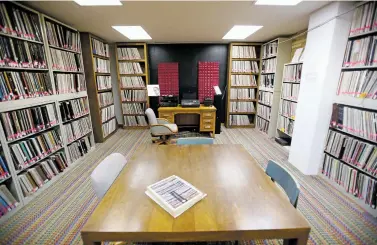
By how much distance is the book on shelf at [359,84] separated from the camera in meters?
1.78

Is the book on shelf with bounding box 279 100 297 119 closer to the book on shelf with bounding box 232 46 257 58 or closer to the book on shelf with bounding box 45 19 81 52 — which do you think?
the book on shelf with bounding box 232 46 257 58

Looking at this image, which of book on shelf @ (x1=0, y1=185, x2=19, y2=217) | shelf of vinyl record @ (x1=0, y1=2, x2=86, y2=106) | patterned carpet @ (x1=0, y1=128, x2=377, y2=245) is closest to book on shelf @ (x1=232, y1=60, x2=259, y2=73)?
patterned carpet @ (x1=0, y1=128, x2=377, y2=245)

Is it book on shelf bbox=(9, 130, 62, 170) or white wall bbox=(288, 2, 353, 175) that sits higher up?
white wall bbox=(288, 2, 353, 175)

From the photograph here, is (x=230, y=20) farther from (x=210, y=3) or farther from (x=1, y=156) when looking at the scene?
(x=1, y=156)

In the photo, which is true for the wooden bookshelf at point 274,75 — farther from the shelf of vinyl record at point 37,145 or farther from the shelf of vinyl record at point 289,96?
the shelf of vinyl record at point 37,145

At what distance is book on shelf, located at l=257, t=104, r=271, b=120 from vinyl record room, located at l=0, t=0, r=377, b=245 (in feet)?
0.56

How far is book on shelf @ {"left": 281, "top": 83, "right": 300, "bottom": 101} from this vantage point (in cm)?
312

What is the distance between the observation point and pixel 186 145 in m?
1.86

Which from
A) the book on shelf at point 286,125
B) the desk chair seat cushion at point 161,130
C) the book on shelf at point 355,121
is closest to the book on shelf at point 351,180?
the book on shelf at point 355,121

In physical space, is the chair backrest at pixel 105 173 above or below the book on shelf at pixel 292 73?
below

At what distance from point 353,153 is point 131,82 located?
4618 mm

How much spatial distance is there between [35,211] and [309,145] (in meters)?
3.58

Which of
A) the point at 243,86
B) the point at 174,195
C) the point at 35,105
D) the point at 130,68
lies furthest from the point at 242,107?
the point at 35,105

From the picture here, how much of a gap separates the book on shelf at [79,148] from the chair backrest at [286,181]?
3.01 metres
